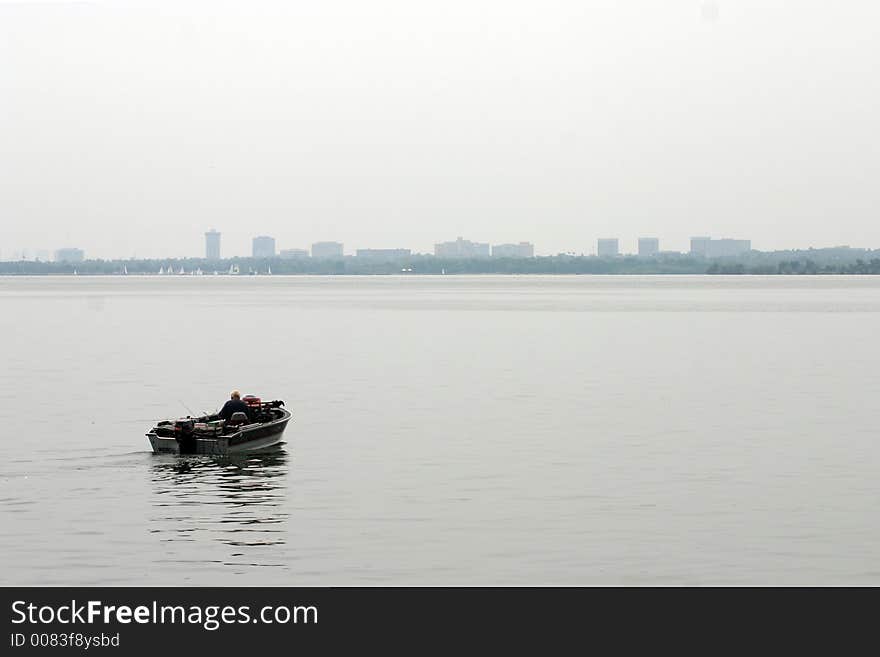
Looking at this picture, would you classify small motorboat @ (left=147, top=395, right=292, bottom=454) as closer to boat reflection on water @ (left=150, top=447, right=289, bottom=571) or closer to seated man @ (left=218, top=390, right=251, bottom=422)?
seated man @ (left=218, top=390, right=251, bottom=422)

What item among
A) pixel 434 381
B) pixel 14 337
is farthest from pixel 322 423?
pixel 14 337

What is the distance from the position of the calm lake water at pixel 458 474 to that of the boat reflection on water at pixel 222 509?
0.11m

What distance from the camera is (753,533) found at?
33906 millimetres

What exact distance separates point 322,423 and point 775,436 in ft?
61.9

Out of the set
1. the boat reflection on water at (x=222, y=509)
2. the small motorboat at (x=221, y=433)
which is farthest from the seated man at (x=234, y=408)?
the boat reflection on water at (x=222, y=509)

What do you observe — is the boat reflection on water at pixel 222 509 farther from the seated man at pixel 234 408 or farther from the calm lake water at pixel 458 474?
the seated man at pixel 234 408

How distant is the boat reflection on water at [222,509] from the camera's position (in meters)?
31.6

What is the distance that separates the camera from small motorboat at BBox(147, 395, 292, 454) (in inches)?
1805

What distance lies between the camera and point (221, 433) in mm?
47188

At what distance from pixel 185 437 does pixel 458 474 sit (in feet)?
31.0

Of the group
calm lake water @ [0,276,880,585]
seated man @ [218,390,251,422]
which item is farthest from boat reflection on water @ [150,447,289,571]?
seated man @ [218,390,251,422]

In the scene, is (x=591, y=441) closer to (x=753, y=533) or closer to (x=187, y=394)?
(x=753, y=533)

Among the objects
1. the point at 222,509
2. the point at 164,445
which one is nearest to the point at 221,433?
the point at 164,445

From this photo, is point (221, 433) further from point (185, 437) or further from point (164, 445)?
point (164, 445)
